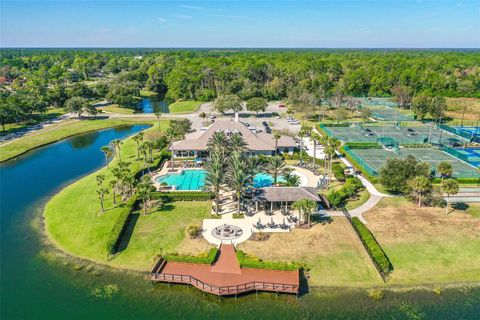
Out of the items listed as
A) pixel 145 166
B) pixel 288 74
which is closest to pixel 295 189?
pixel 145 166

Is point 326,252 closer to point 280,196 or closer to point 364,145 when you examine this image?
point 280,196

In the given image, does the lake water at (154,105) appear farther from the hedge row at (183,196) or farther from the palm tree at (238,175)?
the palm tree at (238,175)

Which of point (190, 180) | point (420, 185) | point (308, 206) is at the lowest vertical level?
point (190, 180)

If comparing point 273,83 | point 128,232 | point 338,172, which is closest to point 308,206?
point 338,172

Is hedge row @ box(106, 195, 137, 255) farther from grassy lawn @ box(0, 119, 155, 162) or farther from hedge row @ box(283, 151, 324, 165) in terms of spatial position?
grassy lawn @ box(0, 119, 155, 162)

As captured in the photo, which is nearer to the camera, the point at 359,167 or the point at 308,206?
the point at 308,206

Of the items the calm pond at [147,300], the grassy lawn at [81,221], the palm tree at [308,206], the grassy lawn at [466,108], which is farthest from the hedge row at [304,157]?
the grassy lawn at [466,108]

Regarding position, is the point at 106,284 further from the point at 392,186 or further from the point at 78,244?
the point at 392,186
